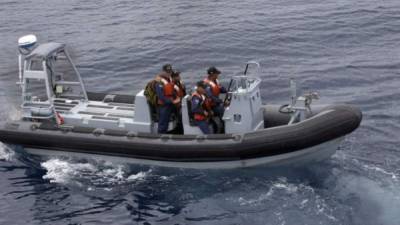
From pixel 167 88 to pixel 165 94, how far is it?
0.44 ft

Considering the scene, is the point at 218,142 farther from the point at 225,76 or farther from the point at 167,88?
the point at 225,76

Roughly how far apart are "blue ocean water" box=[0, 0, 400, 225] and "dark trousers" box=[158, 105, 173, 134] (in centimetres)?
87

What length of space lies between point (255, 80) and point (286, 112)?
968 millimetres

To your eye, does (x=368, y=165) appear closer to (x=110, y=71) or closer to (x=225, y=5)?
(x=110, y=71)

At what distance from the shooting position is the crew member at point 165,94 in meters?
13.7

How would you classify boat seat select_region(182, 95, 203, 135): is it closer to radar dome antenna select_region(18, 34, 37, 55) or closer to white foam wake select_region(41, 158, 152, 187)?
white foam wake select_region(41, 158, 152, 187)

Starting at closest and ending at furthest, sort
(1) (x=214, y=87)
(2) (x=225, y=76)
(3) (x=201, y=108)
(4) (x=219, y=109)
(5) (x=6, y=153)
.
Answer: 1. (3) (x=201, y=108)
2. (1) (x=214, y=87)
3. (4) (x=219, y=109)
4. (5) (x=6, y=153)
5. (2) (x=225, y=76)

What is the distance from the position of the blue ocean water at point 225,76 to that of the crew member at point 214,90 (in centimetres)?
134

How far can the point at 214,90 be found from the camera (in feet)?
45.0

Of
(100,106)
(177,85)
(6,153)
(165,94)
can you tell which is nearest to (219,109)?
(177,85)

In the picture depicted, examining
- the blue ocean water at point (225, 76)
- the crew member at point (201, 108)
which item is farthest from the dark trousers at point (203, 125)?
the blue ocean water at point (225, 76)

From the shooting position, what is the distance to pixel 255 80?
1392 cm

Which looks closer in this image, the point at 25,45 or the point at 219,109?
the point at 219,109

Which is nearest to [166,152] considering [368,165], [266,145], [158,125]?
[158,125]
